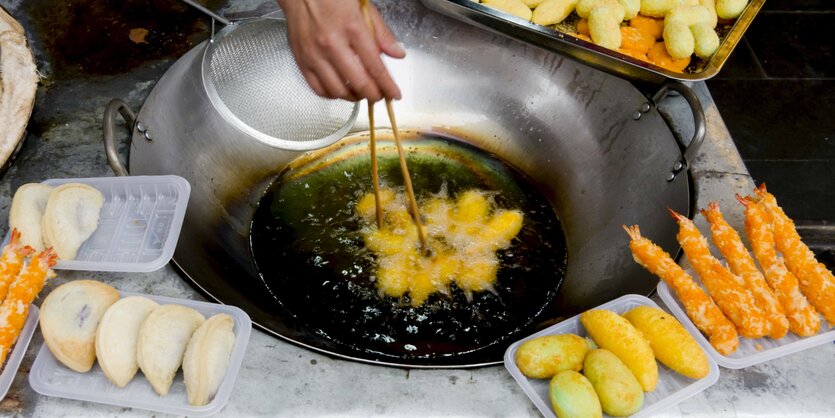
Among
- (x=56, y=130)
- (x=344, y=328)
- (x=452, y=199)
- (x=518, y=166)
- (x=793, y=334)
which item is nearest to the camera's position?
(x=793, y=334)

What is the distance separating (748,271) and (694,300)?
15 cm

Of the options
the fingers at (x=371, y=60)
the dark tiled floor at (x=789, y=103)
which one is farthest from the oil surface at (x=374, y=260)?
the dark tiled floor at (x=789, y=103)

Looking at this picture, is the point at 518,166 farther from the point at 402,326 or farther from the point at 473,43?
the point at 402,326

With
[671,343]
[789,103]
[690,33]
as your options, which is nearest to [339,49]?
[671,343]

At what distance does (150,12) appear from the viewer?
2.21 metres

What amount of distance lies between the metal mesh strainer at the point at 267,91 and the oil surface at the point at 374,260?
189 millimetres

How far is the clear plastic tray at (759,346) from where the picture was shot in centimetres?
125

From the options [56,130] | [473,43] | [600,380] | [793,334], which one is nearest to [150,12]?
[56,130]

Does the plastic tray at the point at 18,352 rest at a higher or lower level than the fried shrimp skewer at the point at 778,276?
lower

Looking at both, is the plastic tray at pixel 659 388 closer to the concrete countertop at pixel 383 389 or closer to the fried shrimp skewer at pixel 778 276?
the concrete countertop at pixel 383 389

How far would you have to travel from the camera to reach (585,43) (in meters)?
1.83

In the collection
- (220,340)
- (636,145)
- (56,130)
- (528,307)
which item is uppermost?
(636,145)

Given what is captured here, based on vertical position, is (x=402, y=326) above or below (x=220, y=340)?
below

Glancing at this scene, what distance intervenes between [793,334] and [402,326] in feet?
3.01
